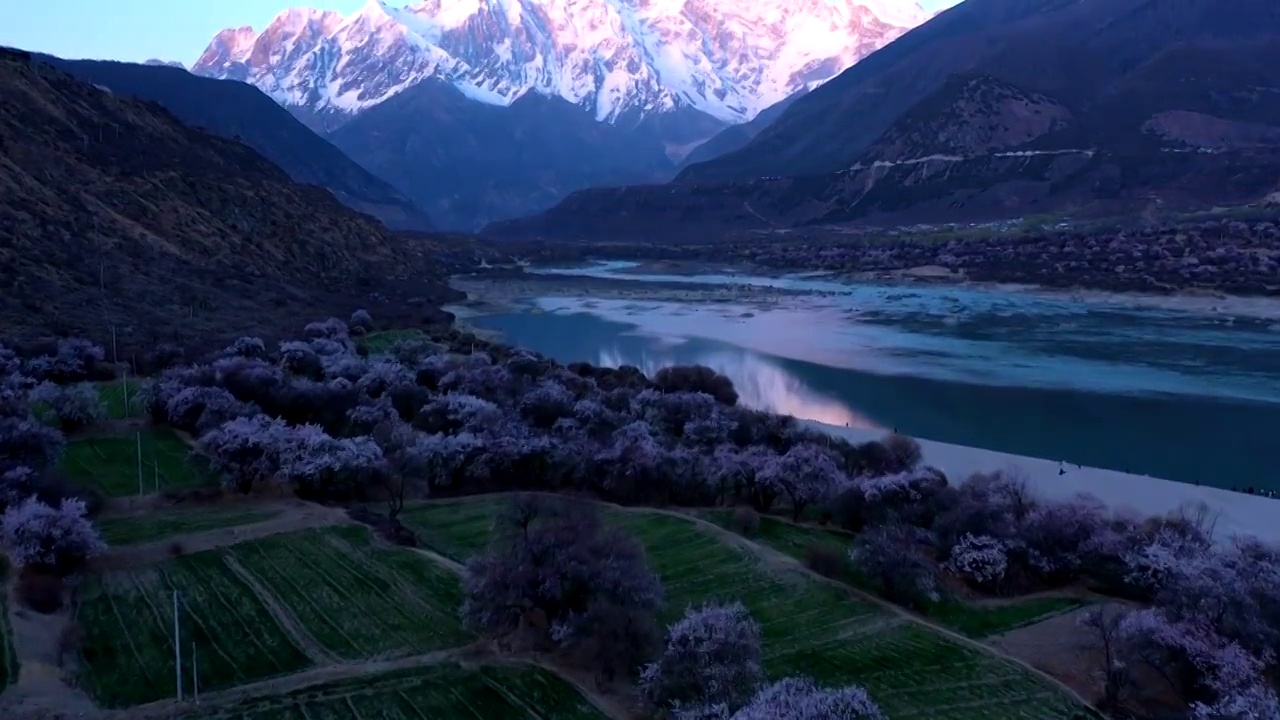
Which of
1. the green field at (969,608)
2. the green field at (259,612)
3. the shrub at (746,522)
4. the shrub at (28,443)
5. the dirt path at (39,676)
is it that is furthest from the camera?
the shrub at (746,522)

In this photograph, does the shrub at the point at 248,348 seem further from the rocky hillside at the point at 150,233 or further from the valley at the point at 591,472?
the rocky hillside at the point at 150,233

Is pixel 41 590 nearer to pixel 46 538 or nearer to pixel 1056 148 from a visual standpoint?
pixel 46 538

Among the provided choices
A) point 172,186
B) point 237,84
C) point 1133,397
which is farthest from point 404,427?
point 237,84

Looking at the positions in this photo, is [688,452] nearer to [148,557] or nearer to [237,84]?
[148,557]

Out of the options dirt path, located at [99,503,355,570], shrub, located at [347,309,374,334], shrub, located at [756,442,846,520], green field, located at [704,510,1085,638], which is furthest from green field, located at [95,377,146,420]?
green field, located at [704,510,1085,638]

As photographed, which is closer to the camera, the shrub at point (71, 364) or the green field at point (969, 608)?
the green field at point (969, 608)

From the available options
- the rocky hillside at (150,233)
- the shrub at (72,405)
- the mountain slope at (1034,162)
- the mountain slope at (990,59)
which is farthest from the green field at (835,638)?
the mountain slope at (990,59)
